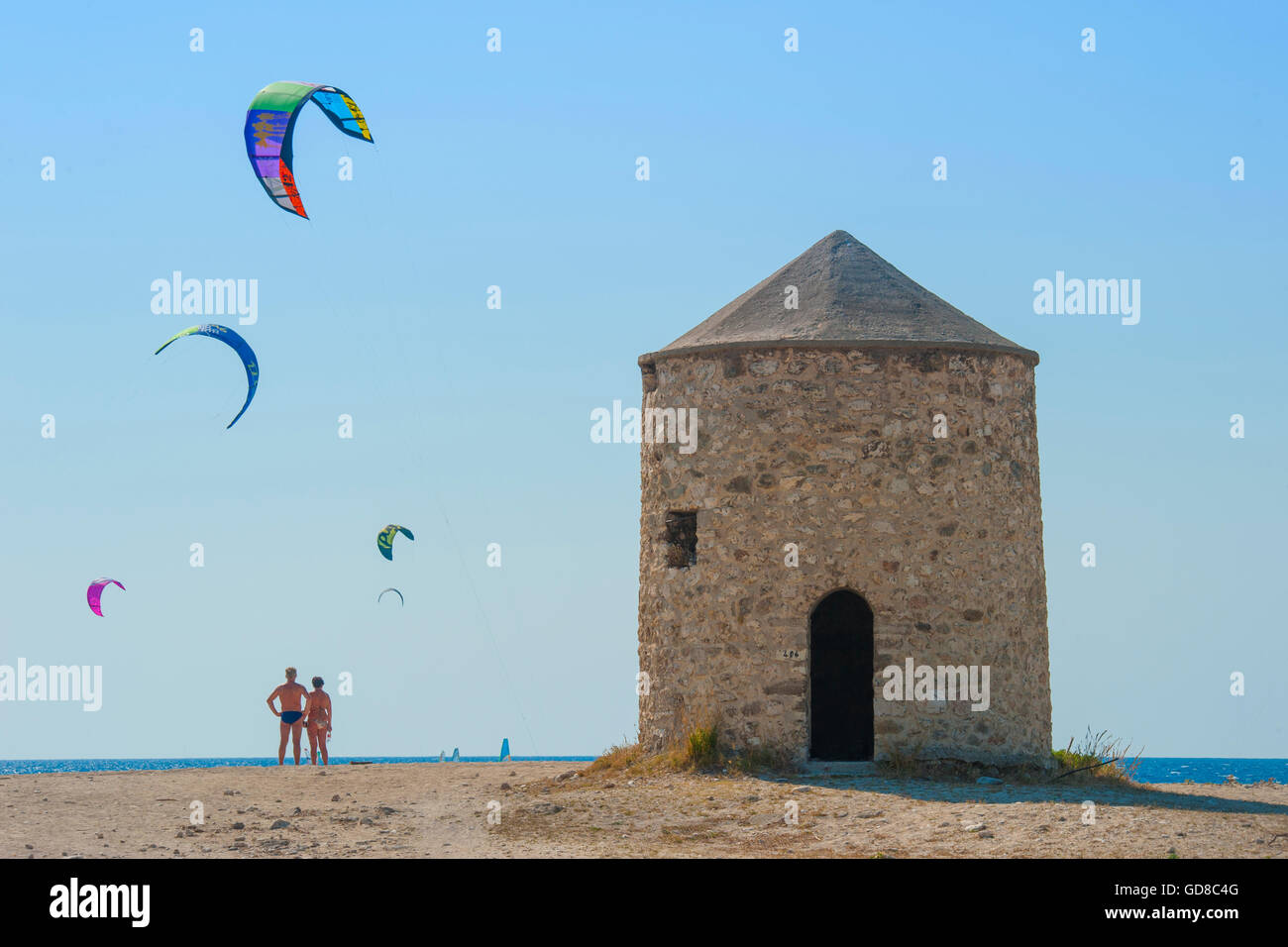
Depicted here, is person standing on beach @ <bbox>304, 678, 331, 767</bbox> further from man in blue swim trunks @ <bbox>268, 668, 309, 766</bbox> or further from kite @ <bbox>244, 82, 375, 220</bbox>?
kite @ <bbox>244, 82, 375, 220</bbox>

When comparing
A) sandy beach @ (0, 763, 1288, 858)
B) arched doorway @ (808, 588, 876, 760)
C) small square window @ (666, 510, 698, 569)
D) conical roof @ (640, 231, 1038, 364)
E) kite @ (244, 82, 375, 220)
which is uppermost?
kite @ (244, 82, 375, 220)

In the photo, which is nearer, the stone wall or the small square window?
the stone wall

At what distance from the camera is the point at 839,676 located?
17.4 metres

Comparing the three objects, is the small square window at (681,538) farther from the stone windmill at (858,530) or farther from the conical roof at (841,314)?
the conical roof at (841,314)

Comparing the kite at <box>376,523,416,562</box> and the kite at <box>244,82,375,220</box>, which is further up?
the kite at <box>244,82,375,220</box>

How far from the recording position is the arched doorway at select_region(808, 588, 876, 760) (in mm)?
17297

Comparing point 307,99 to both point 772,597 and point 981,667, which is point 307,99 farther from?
point 981,667

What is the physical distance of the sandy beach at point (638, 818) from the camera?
11812mm

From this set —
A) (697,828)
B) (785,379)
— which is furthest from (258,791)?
(785,379)

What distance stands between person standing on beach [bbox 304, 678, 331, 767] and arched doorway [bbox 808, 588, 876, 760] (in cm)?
640

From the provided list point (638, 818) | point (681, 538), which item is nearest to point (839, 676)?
point (681, 538)

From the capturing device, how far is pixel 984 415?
15.7 meters

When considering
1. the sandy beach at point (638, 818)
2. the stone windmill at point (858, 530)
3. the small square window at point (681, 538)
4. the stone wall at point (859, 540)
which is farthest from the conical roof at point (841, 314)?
the sandy beach at point (638, 818)
